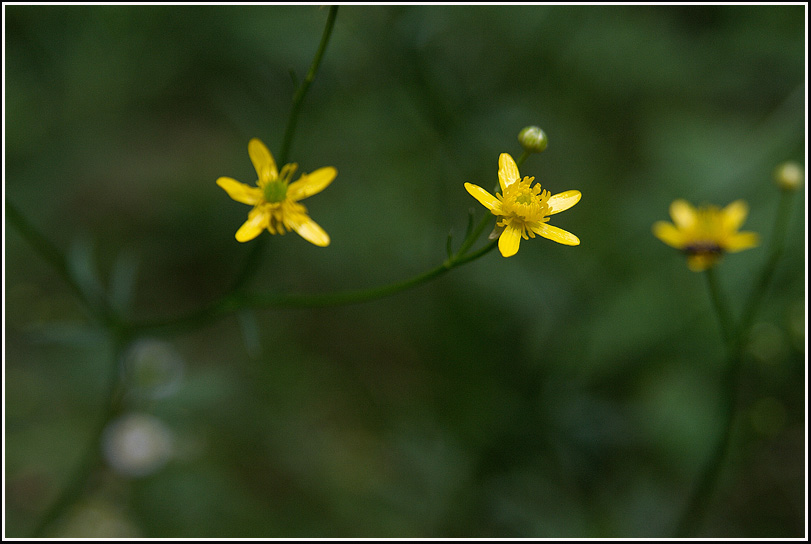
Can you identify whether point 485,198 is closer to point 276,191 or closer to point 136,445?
point 276,191

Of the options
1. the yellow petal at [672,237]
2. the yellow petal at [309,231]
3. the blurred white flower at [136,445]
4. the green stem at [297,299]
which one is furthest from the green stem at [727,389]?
the blurred white flower at [136,445]

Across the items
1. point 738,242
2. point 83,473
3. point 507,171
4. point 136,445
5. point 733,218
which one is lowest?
point 83,473

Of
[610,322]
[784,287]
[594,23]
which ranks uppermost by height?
[594,23]

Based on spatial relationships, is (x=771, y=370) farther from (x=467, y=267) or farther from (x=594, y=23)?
(x=594, y=23)

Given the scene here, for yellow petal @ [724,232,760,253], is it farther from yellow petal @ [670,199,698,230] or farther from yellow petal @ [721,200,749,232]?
yellow petal @ [670,199,698,230]

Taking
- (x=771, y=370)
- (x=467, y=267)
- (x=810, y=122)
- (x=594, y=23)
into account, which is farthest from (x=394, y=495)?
(x=594, y=23)

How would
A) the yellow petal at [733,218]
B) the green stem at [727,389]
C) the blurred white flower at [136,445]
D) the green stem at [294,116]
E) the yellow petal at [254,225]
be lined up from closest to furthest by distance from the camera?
the green stem at [294,116] < the yellow petal at [254,225] < the green stem at [727,389] < the yellow petal at [733,218] < the blurred white flower at [136,445]

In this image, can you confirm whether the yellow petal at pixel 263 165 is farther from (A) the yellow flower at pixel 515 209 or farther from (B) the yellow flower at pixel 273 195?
(A) the yellow flower at pixel 515 209

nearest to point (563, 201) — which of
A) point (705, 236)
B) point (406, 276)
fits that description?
point (705, 236)
